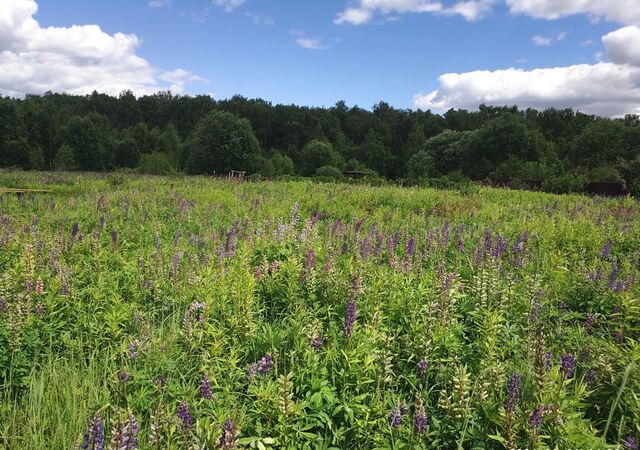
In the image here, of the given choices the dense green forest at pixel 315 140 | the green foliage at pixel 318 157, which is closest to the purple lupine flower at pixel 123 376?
the dense green forest at pixel 315 140

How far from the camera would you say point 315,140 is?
92875 mm

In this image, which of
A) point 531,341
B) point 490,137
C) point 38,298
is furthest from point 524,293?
point 490,137

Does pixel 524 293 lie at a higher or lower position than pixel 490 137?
lower

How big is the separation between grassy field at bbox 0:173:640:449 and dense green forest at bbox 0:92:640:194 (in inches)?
767

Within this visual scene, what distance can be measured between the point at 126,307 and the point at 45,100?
126 meters

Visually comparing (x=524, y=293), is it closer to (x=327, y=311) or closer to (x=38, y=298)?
(x=327, y=311)

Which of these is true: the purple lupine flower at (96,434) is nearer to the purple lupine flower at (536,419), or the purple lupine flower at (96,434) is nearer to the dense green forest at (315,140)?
the purple lupine flower at (536,419)

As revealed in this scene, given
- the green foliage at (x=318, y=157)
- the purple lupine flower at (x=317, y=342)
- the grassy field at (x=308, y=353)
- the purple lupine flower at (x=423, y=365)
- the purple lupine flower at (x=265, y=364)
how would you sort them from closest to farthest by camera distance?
the grassy field at (x=308, y=353), the purple lupine flower at (x=265, y=364), the purple lupine flower at (x=423, y=365), the purple lupine flower at (x=317, y=342), the green foliage at (x=318, y=157)

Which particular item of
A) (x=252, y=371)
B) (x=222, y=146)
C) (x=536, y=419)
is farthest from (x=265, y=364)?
(x=222, y=146)

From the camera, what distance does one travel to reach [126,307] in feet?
13.5

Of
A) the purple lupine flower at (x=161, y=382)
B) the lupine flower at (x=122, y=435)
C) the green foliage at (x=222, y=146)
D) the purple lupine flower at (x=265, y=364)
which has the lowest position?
the purple lupine flower at (x=161, y=382)

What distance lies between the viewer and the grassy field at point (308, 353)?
8.34 feet

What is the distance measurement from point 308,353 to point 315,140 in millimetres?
91917

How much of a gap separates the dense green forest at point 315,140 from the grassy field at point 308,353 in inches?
767
